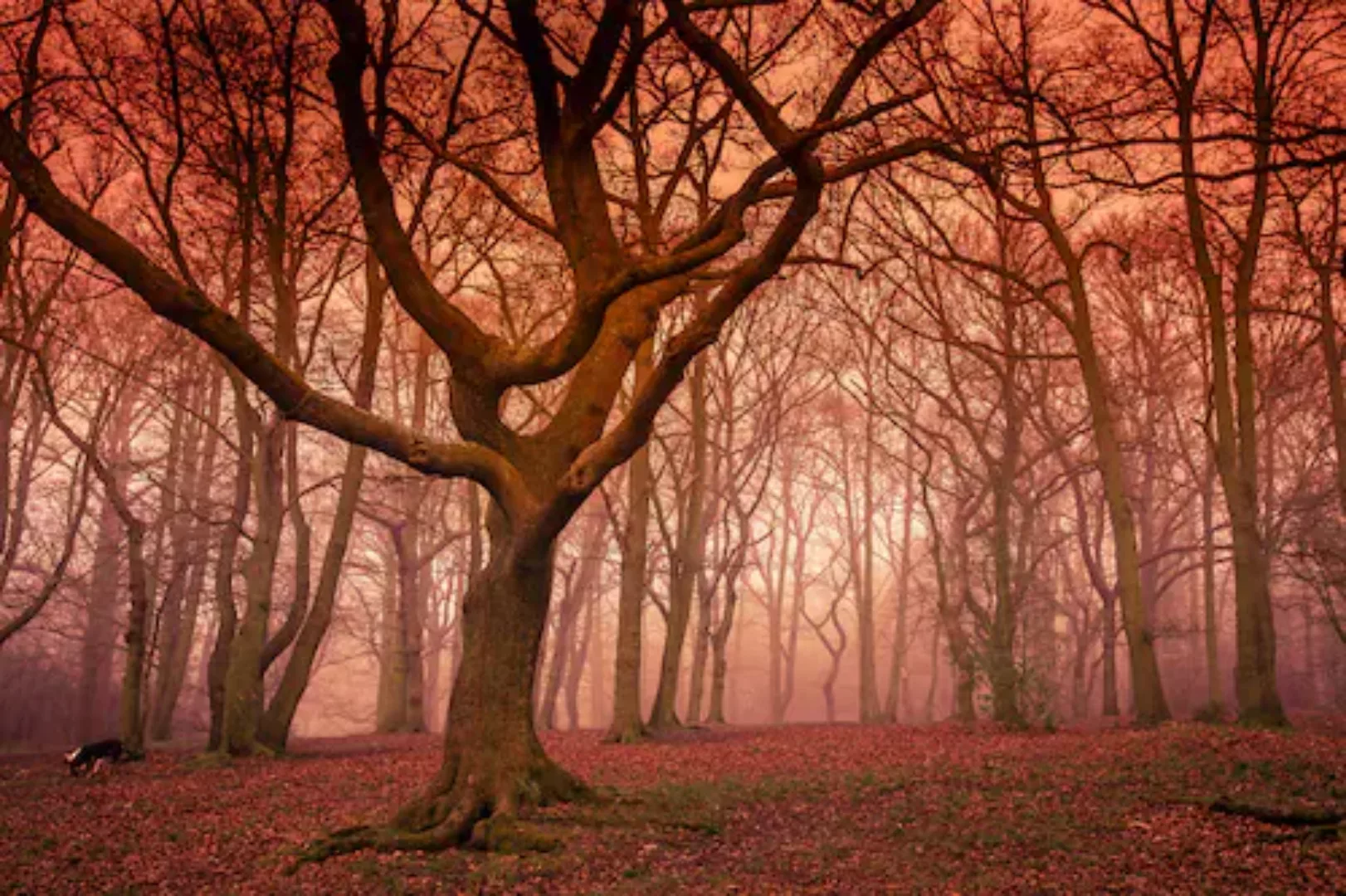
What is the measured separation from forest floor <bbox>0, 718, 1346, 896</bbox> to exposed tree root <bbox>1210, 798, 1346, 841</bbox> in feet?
0.16

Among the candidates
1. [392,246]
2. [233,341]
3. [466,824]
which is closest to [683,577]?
[466,824]

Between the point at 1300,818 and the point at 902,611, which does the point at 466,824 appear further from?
the point at 902,611

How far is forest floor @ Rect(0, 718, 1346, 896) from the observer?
267 inches

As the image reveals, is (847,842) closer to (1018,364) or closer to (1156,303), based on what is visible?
(1018,364)

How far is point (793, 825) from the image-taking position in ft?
29.1

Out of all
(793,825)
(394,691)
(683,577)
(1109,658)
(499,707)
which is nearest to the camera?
(499,707)

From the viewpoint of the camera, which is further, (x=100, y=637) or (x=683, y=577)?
(x=100, y=637)

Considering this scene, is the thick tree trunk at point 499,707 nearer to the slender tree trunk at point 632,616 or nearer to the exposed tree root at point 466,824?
the exposed tree root at point 466,824

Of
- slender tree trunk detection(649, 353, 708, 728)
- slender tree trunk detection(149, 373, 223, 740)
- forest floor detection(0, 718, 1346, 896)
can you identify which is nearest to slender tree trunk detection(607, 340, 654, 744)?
slender tree trunk detection(649, 353, 708, 728)

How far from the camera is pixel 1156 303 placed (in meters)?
24.3

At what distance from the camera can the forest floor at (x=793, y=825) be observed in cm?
679

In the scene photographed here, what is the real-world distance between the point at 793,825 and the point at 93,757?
35.5 ft

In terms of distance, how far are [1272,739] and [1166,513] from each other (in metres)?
26.2

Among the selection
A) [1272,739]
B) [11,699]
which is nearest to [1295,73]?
[1272,739]
